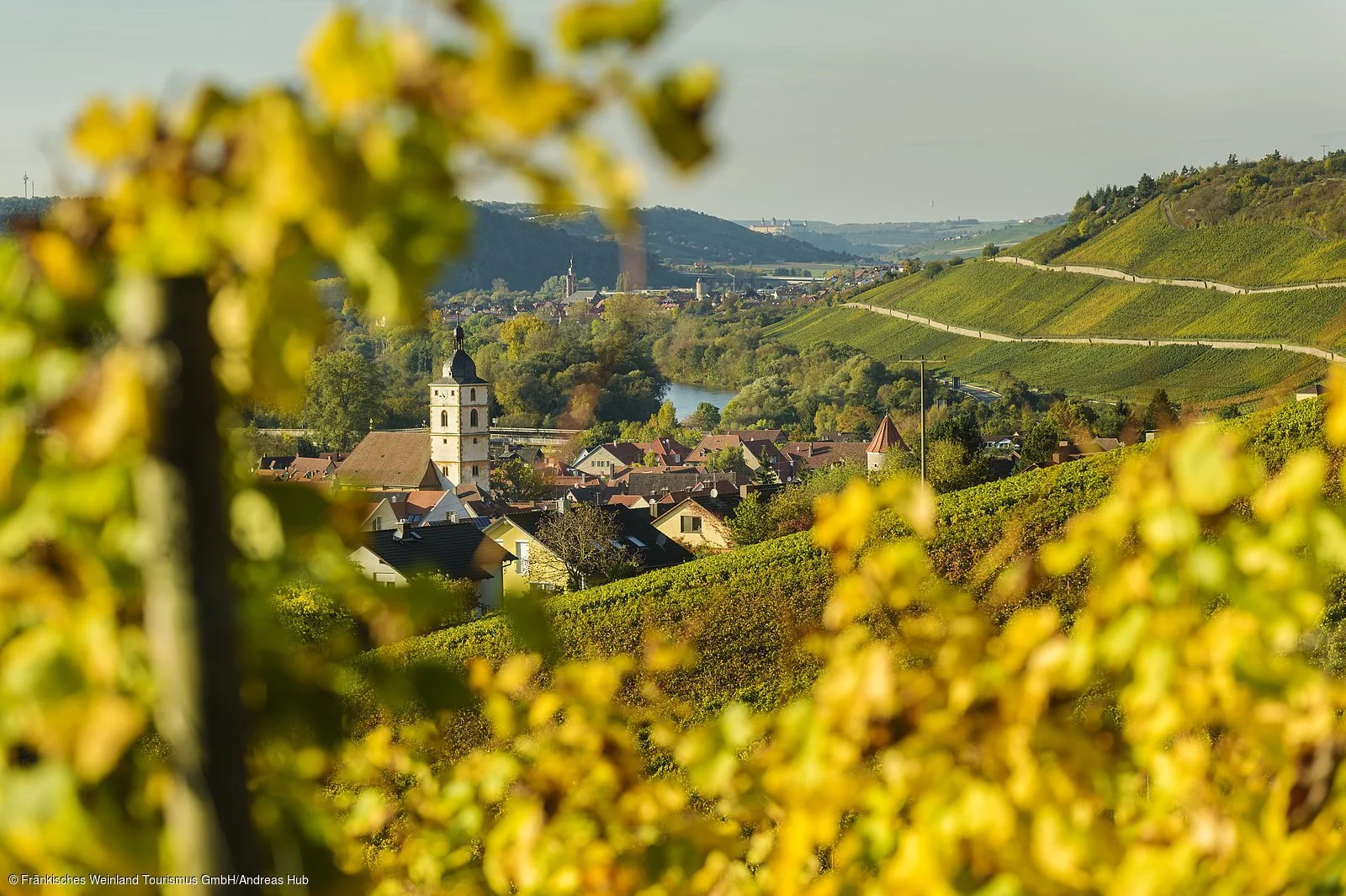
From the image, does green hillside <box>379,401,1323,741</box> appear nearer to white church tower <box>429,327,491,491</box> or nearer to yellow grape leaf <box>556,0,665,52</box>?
yellow grape leaf <box>556,0,665,52</box>

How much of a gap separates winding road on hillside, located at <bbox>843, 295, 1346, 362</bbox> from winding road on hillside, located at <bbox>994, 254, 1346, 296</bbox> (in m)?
4.52

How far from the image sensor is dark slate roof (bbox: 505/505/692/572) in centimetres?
2225

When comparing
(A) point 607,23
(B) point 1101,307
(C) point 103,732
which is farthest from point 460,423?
(A) point 607,23

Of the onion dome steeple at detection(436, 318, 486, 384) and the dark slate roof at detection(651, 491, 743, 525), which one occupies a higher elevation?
the onion dome steeple at detection(436, 318, 486, 384)

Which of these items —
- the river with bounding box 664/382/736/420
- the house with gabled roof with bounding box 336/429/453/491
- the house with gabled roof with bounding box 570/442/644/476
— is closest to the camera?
the house with gabled roof with bounding box 336/429/453/491

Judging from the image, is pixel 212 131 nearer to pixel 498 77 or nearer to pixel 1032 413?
pixel 498 77

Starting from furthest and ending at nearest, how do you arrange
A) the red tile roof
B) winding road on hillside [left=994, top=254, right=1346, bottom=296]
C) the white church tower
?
winding road on hillside [left=994, top=254, right=1346, bottom=296] < the white church tower < the red tile roof

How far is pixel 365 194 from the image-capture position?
673 millimetres

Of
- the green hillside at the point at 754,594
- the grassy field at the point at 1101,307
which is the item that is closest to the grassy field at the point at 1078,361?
the grassy field at the point at 1101,307

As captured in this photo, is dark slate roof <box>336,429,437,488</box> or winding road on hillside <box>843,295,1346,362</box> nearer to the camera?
dark slate roof <box>336,429,437,488</box>

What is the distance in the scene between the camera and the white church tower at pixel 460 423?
4169 cm

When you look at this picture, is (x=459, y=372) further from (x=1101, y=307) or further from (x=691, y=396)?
(x=1101, y=307)

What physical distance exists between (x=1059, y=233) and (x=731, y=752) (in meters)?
75.5

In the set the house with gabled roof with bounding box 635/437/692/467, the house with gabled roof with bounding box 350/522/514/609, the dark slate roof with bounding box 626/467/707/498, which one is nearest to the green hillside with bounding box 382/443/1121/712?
the house with gabled roof with bounding box 350/522/514/609
